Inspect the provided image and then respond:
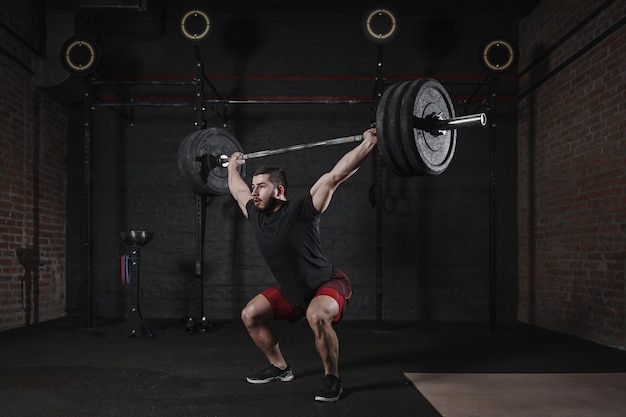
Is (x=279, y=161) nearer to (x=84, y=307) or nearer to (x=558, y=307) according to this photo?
(x=84, y=307)

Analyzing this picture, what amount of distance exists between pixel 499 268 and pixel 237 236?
2.66m

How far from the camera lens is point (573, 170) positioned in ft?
14.9

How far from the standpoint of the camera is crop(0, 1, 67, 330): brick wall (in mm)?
4711

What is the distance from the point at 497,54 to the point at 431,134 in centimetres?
257

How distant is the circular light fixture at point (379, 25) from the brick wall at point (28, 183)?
3.12m

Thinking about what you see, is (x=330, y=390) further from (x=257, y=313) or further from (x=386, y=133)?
(x=386, y=133)

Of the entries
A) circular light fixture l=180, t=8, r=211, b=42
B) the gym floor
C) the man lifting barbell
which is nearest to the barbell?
the man lifting barbell

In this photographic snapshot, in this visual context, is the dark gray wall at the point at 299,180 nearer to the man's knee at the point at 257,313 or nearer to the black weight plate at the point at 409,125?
the man's knee at the point at 257,313

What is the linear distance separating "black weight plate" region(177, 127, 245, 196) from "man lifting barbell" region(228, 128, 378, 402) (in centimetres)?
108

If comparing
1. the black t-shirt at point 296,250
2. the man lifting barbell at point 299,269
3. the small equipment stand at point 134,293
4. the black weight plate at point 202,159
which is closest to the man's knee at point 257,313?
the man lifting barbell at point 299,269

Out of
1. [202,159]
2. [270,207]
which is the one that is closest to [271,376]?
[270,207]

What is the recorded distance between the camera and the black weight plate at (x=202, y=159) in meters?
3.94

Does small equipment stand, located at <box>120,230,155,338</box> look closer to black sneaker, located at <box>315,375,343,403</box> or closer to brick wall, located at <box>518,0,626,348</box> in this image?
black sneaker, located at <box>315,375,343,403</box>

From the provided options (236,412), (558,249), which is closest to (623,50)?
(558,249)
